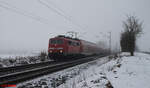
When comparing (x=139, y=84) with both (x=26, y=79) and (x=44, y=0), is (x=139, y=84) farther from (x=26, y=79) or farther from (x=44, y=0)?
(x=44, y=0)

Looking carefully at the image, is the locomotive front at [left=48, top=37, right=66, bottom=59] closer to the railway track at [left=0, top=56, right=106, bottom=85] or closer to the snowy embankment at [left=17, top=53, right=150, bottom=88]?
the railway track at [left=0, top=56, right=106, bottom=85]

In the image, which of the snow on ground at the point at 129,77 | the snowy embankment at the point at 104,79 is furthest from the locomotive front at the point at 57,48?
the snow on ground at the point at 129,77

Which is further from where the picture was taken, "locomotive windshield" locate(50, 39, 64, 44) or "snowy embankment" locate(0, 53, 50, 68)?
"locomotive windshield" locate(50, 39, 64, 44)

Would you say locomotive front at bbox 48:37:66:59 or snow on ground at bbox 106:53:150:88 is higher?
locomotive front at bbox 48:37:66:59

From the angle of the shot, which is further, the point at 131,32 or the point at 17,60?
the point at 131,32

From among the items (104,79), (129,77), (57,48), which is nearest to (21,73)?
(104,79)

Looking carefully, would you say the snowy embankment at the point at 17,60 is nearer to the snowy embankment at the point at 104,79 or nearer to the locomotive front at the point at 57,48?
the locomotive front at the point at 57,48

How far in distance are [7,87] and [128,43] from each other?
60.4 feet

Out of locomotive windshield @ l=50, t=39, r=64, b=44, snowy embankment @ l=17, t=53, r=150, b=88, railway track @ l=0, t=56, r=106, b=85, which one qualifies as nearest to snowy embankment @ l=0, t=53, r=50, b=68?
locomotive windshield @ l=50, t=39, r=64, b=44

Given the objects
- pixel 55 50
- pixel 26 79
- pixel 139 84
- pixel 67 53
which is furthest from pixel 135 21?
pixel 26 79

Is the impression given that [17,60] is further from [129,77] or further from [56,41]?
[129,77]

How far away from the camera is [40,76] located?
642cm

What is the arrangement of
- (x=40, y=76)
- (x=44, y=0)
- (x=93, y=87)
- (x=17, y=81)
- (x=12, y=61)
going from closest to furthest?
(x=93, y=87) → (x=17, y=81) → (x=40, y=76) → (x=44, y=0) → (x=12, y=61)

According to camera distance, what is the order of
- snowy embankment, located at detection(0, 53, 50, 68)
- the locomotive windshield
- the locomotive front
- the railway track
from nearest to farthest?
the railway track → snowy embankment, located at detection(0, 53, 50, 68) → the locomotive front → the locomotive windshield
